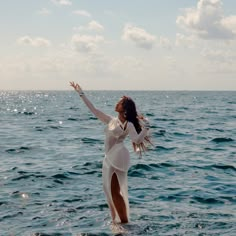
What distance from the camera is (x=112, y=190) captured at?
981cm

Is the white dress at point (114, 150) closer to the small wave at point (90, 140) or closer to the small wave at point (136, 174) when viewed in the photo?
the small wave at point (136, 174)

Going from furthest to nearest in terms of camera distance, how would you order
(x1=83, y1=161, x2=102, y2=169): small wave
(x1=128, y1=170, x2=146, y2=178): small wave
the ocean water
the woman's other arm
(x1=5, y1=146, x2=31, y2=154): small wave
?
(x1=5, y1=146, x2=31, y2=154): small wave → (x1=83, y1=161, x2=102, y2=169): small wave → (x1=128, y1=170, x2=146, y2=178): small wave → the ocean water → the woman's other arm

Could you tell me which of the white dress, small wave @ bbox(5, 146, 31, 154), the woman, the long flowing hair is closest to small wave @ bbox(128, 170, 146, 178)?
the woman

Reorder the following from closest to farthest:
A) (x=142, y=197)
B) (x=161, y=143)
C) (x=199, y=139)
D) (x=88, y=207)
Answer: (x=88, y=207) → (x=142, y=197) → (x=161, y=143) → (x=199, y=139)

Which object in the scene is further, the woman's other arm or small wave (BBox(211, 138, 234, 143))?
small wave (BBox(211, 138, 234, 143))

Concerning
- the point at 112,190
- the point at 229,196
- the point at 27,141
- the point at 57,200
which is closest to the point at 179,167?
the point at 229,196

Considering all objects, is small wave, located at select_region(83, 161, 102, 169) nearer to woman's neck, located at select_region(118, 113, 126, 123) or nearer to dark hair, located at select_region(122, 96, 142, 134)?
woman's neck, located at select_region(118, 113, 126, 123)

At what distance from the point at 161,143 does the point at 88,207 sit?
1375 centimetres

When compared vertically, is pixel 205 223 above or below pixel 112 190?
below

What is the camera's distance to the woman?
937cm

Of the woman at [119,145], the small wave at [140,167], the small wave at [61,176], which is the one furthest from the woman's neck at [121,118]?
the small wave at [140,167]

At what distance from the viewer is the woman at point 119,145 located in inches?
369

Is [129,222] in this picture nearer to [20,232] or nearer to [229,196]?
[20,232]

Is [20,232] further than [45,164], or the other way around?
[45,164]
